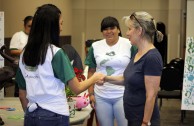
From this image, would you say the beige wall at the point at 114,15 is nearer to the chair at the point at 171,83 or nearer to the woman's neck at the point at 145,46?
the chair at the point at 171,83

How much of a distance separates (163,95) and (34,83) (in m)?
4.49

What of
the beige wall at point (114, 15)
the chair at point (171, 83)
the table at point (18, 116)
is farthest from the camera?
the beige wall at point (114, 15)

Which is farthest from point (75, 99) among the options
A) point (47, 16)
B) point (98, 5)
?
point (98, 5)

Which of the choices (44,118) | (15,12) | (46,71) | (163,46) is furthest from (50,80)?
(163,46)

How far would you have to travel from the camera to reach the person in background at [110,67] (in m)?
3.47

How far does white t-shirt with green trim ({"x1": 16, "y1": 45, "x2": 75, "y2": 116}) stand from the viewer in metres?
2.19

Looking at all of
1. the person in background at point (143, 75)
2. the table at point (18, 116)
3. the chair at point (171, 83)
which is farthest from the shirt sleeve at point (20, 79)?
the chair at point (171, 83)

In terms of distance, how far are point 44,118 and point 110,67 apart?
1358 millimetres

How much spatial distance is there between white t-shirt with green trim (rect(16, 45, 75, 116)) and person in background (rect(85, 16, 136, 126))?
4.09 ft

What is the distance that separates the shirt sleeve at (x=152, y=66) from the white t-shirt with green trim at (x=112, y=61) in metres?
0.94

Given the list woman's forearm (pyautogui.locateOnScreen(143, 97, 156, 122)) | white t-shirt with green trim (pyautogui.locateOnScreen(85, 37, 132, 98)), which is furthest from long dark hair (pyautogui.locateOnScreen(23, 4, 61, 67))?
white t-shirt with green trim (pyautogui.locateOnScreen(85, 37, 132, 98))

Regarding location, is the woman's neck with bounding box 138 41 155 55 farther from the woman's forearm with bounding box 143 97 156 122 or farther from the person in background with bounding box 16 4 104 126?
the person in background with bounding box 16 4 104 126

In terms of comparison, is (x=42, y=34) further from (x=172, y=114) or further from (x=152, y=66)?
(x=172, y=114)

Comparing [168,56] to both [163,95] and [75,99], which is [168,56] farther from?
[75,99]
